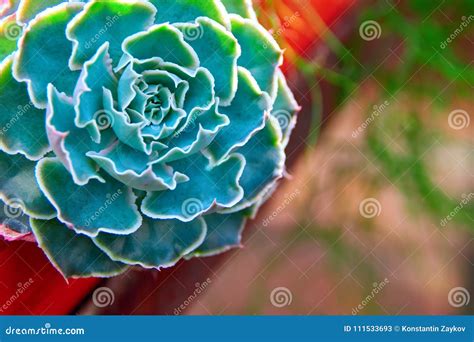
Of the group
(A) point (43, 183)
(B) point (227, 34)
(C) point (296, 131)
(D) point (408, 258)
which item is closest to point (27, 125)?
(A) point (43, 183)

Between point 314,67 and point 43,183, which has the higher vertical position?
point 314,67

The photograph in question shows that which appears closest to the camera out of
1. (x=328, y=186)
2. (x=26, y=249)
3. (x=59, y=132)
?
(x=59, y=132)

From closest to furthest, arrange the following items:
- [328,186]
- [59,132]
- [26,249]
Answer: [59,132]
[26,249]
[328,186]

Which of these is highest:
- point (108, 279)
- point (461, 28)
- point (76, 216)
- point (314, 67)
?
point (461, 28)

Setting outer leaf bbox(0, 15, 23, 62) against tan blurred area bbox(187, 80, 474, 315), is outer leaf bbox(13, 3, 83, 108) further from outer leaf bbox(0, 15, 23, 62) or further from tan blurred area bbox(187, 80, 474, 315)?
tan blurred area bbox(187, 80, 474, 315)

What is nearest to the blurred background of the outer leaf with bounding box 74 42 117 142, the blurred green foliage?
the blurred green foliage

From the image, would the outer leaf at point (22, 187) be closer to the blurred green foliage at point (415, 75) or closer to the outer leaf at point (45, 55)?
the outer leaf at point (45, 55)

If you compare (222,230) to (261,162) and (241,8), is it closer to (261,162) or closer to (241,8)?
(261,162)

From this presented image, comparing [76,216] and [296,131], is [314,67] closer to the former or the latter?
[296,131]
